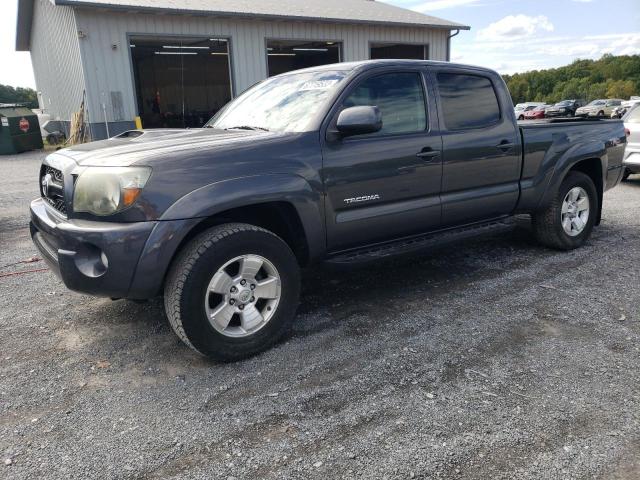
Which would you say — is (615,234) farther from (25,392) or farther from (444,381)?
(25,392)

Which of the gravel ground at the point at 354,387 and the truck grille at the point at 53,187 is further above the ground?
the truck grille at the point at 53,187

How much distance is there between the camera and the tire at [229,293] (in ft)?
10.1

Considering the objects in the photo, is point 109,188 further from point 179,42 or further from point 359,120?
point 179,42

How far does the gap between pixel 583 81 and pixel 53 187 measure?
108713mm

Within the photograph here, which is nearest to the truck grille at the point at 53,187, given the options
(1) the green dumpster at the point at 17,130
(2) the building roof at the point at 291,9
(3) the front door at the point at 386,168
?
(3) the front door at the point at 386,168

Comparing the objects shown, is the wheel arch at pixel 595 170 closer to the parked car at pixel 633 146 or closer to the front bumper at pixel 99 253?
the parked car at pixel 633 146

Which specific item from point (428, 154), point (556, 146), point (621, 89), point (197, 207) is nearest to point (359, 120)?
point (428, 154)

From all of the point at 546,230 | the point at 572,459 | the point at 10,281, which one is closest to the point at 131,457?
the point at 572,459

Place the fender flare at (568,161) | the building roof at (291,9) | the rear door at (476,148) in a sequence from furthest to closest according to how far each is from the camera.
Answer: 1. the building roof at (291,9)
2. the fender flare at (568,161)
3. the rear door at (476,148)

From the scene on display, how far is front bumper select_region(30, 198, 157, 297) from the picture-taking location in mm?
2936

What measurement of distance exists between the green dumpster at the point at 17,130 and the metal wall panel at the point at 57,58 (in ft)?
4.43

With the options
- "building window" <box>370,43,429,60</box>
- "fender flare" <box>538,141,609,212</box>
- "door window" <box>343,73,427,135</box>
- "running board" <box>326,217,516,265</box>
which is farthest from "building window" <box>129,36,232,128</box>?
"running board" <box>326,217,516,265</box>

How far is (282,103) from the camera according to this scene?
4.09m

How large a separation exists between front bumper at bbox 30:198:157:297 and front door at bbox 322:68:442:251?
4.30 feet
